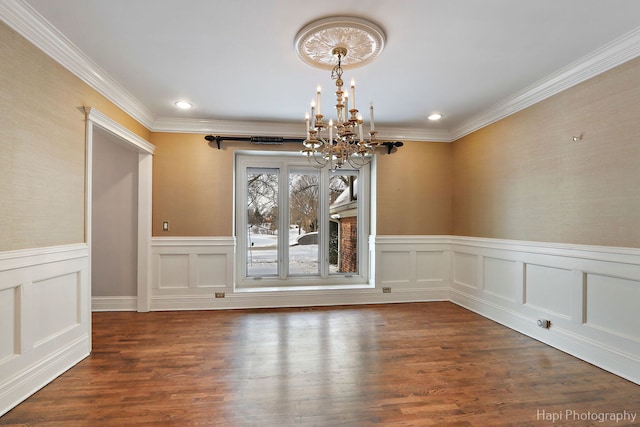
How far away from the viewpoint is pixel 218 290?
4.34m

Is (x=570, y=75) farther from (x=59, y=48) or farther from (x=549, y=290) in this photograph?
(x=59, y=48)

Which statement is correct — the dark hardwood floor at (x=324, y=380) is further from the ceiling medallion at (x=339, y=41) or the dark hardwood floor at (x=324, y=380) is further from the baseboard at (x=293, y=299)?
the ceiling medallion at (x=339, y=41)

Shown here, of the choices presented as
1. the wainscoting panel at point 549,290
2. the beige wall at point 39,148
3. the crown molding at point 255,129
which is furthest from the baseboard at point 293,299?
the crown molding at point 255,129

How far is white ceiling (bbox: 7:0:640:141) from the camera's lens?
203cm

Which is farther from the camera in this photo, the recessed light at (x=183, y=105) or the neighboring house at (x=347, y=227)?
the neighboring house at (x=347, y=227)

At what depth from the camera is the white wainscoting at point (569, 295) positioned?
2453mm

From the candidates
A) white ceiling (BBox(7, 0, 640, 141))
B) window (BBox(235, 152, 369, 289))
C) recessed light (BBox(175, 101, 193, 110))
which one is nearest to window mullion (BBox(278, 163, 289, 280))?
window (BBox(235, 152, 369, 289))

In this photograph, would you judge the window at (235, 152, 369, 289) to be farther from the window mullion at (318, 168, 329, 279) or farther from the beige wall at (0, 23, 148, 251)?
the beige wall at (0, 23, 148, 251)

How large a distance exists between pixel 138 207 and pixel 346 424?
369cm

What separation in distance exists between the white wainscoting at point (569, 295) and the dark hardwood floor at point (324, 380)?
0.15 metres

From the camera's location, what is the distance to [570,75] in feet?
9.28

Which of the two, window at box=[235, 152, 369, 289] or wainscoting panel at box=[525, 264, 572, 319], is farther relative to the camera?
window at box=[235, 152, 369, 289]

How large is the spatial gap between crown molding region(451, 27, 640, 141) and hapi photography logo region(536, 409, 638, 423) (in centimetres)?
252

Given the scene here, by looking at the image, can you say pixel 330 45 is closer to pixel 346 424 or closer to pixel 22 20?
pixel 22 20
